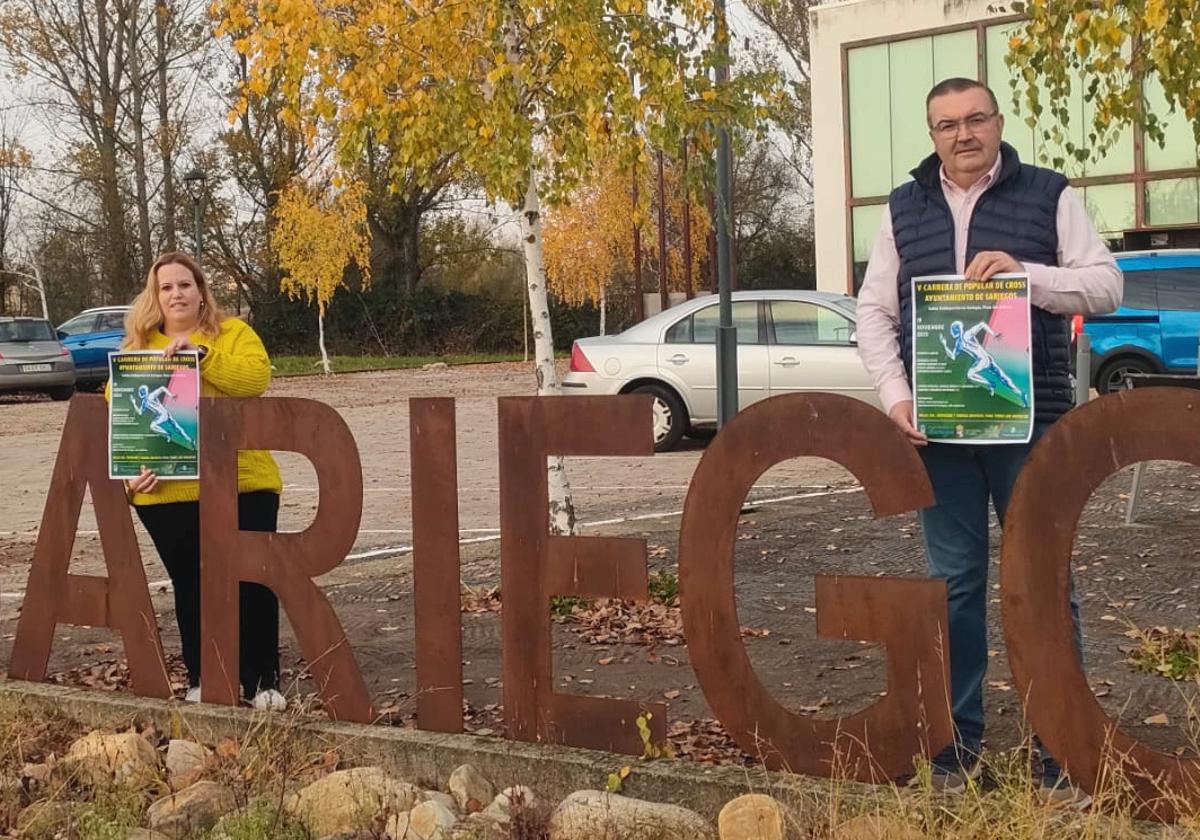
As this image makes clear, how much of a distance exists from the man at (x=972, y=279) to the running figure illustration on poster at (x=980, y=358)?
10cm

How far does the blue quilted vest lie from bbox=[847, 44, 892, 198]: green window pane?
27.2 meters

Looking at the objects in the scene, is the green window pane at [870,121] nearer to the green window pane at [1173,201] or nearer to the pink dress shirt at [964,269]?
the green window pane at [1173,201]

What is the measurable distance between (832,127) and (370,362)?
14.7 meters

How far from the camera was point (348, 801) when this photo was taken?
3805 mm

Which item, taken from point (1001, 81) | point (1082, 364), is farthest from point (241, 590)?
point (1001, 81)

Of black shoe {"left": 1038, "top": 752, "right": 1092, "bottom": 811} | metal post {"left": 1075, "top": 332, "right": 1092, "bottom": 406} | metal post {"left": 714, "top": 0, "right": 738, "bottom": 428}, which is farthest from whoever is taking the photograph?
metal post {"left": 1075, "top": 332, "right": 1092, "bottom": 406}

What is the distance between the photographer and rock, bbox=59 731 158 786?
167 inches

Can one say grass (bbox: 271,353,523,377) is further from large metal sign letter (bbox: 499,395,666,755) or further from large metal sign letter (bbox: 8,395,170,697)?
large metal sign letter (bbox: 499,395,666,755)

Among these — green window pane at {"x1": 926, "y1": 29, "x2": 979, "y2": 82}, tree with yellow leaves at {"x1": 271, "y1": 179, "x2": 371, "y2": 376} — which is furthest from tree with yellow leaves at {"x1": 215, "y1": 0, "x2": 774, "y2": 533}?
tree with yellow leaves at {"x1": 271, "y1": 179, "x2": 371, "y2": 376}

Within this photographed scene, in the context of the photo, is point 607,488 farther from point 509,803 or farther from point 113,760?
point 509,803

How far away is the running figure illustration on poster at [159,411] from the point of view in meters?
4.80

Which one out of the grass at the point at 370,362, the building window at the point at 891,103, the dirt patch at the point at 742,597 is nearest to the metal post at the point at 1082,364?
the dirt patch at the point at 742,597

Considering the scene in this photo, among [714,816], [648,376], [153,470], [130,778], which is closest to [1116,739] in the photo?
[714,816]

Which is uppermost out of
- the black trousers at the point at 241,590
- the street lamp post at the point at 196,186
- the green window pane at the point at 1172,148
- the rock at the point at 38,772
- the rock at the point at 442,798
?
the street lamp post at the point at 196,186
